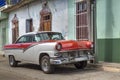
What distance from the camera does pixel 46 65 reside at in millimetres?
12547

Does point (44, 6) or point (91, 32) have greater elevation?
point (44, 6)

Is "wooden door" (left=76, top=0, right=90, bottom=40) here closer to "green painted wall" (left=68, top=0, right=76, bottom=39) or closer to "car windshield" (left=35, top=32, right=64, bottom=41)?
"green painted wall" (left=68, top=0, right=76, bottom=39)

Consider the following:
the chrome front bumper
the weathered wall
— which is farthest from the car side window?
the weathered wall

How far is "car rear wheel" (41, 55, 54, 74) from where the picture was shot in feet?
40.6

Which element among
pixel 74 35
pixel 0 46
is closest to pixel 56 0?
pixel 74 35

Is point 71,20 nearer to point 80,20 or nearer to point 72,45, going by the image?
point 80,20

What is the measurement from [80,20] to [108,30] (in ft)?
8.94

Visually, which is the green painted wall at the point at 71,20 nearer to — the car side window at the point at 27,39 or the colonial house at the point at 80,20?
the colonial house at the point at 80,20

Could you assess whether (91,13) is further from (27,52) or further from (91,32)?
(27,52)

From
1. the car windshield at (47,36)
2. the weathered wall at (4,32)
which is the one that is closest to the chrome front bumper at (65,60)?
the car windshield at (47,36)

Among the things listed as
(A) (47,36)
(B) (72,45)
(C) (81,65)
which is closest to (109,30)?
(C) (81,65)

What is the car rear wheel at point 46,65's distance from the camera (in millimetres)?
12375

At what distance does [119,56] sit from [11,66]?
579 cm

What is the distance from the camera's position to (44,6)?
800 inches
